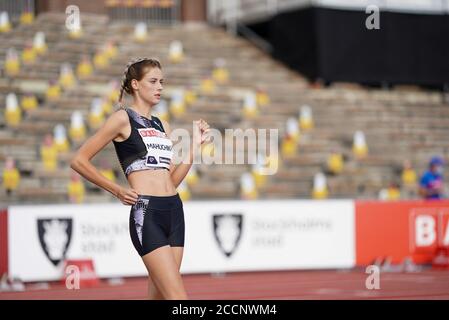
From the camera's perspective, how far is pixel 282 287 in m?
14.1

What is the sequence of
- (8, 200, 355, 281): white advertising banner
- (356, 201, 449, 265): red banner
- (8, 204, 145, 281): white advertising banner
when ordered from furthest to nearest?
(356, 201, 449, 265): red banner
(8, 200, 355, 281): white advertising banner
(8, 204, 145, 281): white advertising banner

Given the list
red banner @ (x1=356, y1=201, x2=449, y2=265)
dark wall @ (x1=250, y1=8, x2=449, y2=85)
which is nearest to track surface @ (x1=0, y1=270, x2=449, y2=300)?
red banner @ (x1=356, y1=201, x2=449, y2=265)

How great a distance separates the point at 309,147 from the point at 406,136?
360 centimetres

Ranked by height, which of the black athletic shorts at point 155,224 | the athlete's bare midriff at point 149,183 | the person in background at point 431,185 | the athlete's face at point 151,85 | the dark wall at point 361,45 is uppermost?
the dark wall at point 361,45

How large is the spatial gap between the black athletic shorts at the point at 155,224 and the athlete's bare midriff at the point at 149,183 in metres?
0.04

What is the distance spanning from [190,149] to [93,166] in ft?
2.50

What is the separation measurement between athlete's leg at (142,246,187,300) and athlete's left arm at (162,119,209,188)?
64 centimetres

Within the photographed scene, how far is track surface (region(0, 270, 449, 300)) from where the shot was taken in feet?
41.5

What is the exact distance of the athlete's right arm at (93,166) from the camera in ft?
21.2

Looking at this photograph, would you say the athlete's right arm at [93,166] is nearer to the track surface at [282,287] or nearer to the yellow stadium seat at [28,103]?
the track surface at [282,287]

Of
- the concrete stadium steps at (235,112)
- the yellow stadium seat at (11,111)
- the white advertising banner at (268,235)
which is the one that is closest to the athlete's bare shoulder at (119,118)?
the white advertising banner at (268,235)

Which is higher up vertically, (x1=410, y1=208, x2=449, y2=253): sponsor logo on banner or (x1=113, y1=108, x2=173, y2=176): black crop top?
(x1=113, y1=108, x2=173, y2=176): black crop top

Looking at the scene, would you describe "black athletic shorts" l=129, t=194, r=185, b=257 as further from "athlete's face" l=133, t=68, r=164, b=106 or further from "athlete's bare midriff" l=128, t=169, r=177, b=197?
"athlete's face" l=133, t=68, r=164, b=106

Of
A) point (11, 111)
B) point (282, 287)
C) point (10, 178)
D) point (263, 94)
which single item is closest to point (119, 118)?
point (282, 287)
